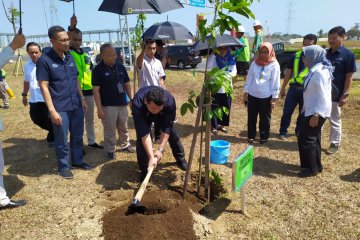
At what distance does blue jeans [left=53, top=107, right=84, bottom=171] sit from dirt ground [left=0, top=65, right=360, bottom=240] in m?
0.24

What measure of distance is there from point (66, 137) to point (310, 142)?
10.4 ft

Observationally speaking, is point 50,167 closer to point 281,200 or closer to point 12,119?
point 281,200

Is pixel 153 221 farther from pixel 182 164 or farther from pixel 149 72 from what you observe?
pixel 149 72

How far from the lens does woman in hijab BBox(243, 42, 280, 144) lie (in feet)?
15.6

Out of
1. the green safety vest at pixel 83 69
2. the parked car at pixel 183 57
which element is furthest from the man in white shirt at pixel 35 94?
the parked car at pixel 183 57

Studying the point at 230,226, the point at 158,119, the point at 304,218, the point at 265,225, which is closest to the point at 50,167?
the point at 158,119

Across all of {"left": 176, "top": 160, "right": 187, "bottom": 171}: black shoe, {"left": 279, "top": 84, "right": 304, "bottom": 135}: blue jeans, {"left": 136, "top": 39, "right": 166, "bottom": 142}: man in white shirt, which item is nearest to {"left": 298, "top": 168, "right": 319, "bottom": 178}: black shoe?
{"left": 279, "top": 84, "right": 304, "bottom": 135}: blue jeans

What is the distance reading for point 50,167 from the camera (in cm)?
450

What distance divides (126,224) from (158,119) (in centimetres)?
128

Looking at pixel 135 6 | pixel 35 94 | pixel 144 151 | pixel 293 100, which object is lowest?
pixel 144 151

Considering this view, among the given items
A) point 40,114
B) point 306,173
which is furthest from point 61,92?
point 306,173

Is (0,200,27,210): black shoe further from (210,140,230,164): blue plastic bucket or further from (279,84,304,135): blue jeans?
(279,84,304,135): blue jeans

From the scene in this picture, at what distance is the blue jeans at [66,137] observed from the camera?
383 cm

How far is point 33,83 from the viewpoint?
485cm
